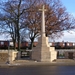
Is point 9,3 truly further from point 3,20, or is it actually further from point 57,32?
point 57,32

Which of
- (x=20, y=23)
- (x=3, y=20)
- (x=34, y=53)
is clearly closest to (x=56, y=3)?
(x=20, y=23)

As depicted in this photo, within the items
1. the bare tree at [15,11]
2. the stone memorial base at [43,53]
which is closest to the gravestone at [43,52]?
the stone memorial base at [43,53]

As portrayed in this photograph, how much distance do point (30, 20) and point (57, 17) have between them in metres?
6.57

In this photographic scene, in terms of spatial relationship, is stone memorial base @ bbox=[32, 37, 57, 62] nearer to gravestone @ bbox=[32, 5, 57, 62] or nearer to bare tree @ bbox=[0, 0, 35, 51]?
gravestone @ bbox=[32, 5, 57, 62]

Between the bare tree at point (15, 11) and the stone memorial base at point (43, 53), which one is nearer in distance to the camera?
the stone memorial base at point (43, 53)

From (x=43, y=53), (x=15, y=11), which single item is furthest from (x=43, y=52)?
(x=15, y=11)

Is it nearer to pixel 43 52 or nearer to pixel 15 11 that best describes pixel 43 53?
pixel 43 52

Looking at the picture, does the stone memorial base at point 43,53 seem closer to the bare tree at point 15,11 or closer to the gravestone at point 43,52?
the gravestone at point 43,52

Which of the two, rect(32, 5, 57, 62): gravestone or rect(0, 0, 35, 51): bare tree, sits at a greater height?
rect(0, 0, 35, 51): bare tree

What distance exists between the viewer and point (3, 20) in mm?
48031

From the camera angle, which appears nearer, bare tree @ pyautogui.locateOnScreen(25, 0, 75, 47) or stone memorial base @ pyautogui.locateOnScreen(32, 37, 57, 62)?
stone memorial base @ pyautogui.locateOnScreen(32, 37, 57, 62)

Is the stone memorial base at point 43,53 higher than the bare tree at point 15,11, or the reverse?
the bare tree at point 15,11

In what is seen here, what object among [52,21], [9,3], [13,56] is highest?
[9,3]

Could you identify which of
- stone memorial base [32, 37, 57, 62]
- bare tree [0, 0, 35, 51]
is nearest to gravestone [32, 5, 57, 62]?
stone memorial base [32, 37, 57, 62]
